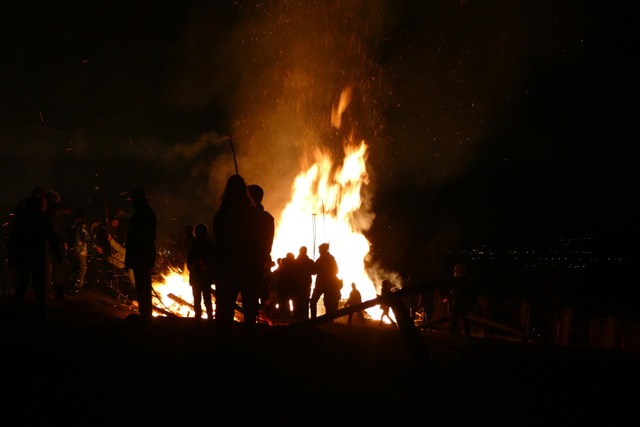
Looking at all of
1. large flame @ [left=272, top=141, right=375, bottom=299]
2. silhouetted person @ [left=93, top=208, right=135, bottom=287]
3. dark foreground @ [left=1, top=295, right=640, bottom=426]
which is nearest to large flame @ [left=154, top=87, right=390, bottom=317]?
large flame @ [left=272, top=141, right=375, bottom=299]

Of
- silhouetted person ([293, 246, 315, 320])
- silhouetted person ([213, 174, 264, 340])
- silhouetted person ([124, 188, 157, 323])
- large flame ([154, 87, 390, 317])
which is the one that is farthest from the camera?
large flame ([154, 87, 390, 317])

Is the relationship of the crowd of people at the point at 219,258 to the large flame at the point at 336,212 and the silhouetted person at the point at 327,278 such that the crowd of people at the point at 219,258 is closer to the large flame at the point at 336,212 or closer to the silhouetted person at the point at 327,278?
the silhouetted person at the point at 327,278

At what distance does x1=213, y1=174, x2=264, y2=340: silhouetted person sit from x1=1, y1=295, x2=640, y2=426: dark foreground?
0.35 m

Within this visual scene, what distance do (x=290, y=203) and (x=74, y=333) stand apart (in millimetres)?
13890

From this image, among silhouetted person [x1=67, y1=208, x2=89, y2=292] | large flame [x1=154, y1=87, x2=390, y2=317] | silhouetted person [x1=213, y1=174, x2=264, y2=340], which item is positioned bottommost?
silhouetted person [x1=213, y1=174, x2=264, y2=340]

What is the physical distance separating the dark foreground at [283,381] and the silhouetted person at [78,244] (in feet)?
15.7

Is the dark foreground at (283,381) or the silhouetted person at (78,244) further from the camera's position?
the silhouetted person at (78,244)

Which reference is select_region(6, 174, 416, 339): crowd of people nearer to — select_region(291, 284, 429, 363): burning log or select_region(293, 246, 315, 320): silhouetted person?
select_region(293, 246, 315, 320): silhouetted person

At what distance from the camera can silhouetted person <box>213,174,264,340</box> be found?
17.4ft

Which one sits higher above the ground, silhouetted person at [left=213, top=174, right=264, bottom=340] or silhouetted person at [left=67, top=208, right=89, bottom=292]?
silhouetted person at [left=67, top=208, right=89, bottom=292]

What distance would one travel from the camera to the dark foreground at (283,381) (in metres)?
3.95

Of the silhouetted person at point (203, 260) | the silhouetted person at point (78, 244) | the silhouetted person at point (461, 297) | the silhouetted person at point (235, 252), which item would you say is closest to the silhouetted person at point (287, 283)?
the silhouetted person at point (203, 260)

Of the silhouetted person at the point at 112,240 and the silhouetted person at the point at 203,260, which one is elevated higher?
the silhouetted person at the point at 112,240

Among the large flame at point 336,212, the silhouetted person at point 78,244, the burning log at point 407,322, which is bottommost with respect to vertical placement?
the burning log at point 407,322
